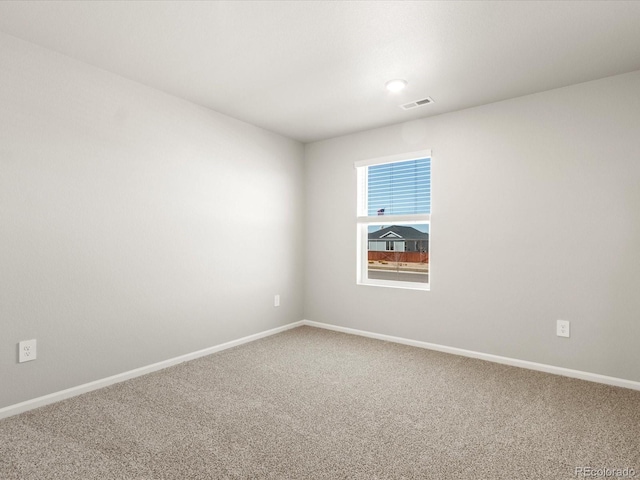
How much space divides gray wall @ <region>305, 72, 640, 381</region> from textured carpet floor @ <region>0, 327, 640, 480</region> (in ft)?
1.30

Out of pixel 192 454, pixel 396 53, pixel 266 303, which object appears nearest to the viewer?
pixel 192 454

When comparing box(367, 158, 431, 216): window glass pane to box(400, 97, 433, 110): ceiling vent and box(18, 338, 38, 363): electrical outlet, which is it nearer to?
box(400, 97, 433, 110): ceiling vent

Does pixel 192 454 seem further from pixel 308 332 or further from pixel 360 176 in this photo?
pixel 360 176

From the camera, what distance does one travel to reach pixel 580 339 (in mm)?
2824

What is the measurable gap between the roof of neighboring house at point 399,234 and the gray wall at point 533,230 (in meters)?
0.29

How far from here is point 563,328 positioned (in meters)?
2.89

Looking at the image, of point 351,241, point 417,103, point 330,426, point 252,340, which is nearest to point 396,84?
point 417,103

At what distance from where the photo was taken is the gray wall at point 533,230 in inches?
105

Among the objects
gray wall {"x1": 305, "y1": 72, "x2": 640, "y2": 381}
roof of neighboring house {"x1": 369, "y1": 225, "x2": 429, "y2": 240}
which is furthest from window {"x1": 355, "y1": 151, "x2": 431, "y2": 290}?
gray wall {"x1": 305, "y1": 72, "x2": 640, "y2": 381}

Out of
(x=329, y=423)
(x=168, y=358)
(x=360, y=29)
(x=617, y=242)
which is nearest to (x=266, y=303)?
(x=168, y=358)

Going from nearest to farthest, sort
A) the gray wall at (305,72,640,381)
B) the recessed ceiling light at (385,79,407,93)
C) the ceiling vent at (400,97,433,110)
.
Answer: the gray wall at (305,72,640,381) → the recessed ceiling light at (385,79,407,93) → the ceiling vent at (400,97,433,110)

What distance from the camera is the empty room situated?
6.35ft

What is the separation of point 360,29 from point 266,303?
283 cm

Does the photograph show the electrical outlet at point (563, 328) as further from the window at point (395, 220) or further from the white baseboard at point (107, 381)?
the white baseboard at point (107, 381)
